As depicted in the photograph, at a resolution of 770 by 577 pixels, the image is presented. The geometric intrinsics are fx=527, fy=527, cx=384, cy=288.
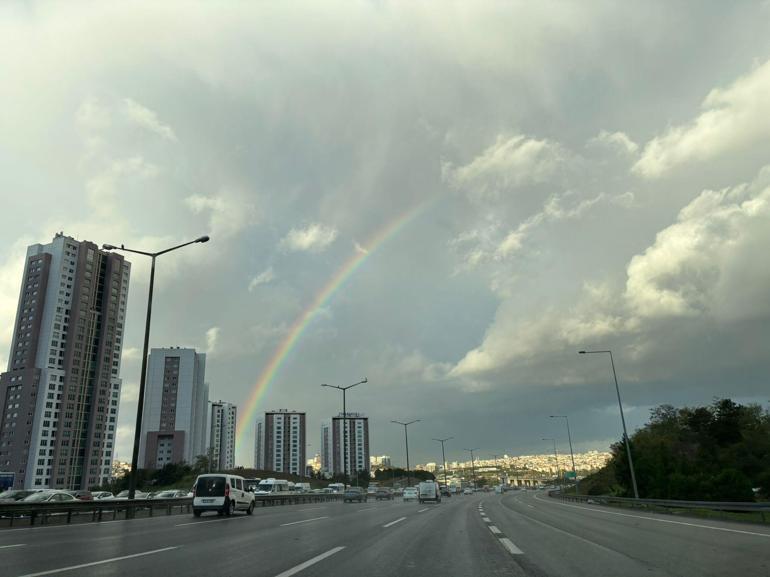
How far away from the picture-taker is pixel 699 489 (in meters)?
53.1

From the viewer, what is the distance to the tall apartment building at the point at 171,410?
507 feet

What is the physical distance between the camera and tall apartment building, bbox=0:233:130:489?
116 m

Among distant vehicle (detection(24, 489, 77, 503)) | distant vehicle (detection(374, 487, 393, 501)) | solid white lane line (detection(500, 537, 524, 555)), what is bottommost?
distant vehicle (detection(374, 487, 393, 501))

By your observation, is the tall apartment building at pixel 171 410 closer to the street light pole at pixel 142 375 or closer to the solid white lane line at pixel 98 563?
the street light pole at pixel 142 375

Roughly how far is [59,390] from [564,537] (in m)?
133

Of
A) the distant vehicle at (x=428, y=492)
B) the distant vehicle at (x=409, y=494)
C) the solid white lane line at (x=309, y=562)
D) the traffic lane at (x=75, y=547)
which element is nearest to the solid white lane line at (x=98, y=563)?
the traffic lane at (x=75, y=547)

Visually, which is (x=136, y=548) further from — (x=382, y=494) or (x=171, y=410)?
(x=171, y=410)

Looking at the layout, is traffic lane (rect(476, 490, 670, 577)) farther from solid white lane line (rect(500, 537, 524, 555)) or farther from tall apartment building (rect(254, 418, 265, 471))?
tall apartment building (rect(254, 418, 265, 471))

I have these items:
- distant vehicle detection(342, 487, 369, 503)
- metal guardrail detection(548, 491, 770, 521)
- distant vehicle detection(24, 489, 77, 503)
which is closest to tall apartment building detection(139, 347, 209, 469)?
distant vehicle detection(342, 487, 369, 503)

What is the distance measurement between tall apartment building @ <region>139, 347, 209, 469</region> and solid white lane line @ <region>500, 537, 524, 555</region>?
6241 inches

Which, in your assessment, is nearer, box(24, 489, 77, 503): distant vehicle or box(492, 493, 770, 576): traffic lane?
box(492, 493, 770, 576): traffic lane

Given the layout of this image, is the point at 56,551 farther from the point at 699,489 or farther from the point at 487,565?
the point at 699,489

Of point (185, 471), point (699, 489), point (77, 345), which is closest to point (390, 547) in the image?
point (699, 489)

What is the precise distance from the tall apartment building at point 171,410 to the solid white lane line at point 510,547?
159 metres
